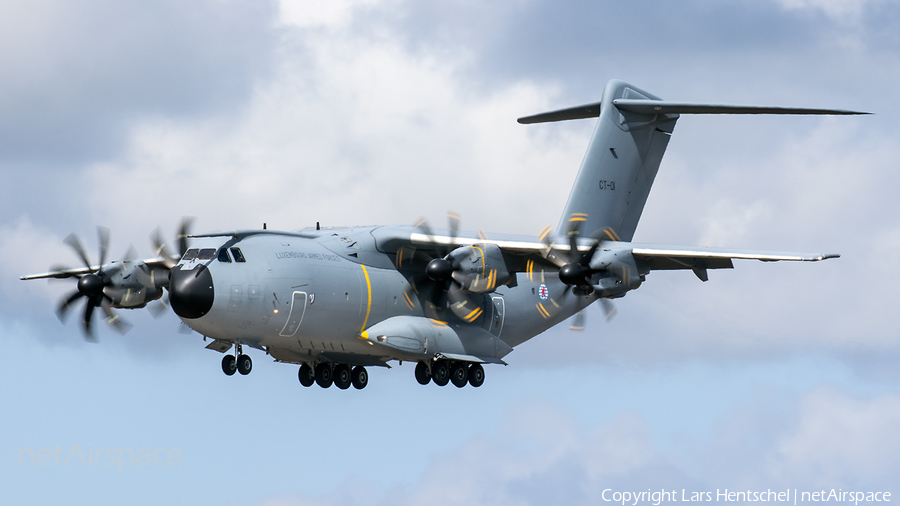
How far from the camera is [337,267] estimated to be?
24.8m

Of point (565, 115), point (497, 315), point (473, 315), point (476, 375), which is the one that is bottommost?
point (476, 375)

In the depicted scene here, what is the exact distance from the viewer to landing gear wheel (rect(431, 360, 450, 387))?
1053 inches

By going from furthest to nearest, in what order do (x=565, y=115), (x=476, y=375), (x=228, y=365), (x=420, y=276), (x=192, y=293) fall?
(x=565, y=115) < (x=476, y=375) < (x=420, y=276) < (x=228, y=365) < (x=192, y=293)

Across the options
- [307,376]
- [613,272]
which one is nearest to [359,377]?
[307,376]

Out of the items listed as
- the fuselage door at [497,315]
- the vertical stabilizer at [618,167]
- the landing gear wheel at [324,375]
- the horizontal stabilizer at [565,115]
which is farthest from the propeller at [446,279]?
the horizontal stabilizer at [565,115]

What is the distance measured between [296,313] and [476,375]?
5407mm

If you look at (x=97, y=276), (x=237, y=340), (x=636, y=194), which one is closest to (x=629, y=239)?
(x=636, y=194)

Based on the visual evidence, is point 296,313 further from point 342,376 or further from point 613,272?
point 613,272

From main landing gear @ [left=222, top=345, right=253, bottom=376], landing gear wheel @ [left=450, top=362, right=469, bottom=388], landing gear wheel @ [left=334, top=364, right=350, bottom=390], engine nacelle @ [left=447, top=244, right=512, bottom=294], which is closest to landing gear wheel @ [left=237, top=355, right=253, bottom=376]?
main landing gear @ [left=222, top=345, right=253, bottom=376]

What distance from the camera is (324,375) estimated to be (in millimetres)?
27562

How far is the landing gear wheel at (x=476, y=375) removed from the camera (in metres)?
27.3

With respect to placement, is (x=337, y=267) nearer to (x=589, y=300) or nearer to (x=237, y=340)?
(x=237, y=340)

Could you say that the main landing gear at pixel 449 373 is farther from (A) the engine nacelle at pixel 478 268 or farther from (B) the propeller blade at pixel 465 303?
(A) the engine nacelle at pixel 478 268

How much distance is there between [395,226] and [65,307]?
797 centimetres
